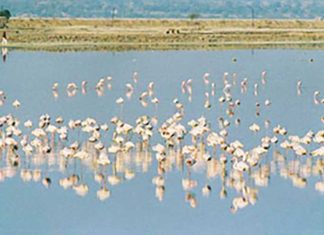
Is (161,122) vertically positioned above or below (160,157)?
above

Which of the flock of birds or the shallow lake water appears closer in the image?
the shallow lake water

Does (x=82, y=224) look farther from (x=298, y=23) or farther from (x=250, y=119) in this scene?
(x=298, y=23)

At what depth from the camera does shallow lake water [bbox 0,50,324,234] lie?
1744 centimetres

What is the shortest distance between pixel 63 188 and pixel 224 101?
1294 cm

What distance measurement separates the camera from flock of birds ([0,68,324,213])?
19.7 meters

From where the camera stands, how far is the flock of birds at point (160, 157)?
1969 cm

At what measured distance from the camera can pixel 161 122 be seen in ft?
88.9

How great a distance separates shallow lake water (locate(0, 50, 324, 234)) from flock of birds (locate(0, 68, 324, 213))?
0.11 metres

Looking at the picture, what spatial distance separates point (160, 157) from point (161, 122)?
667cm

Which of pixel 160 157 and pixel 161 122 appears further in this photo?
pixel 161 122

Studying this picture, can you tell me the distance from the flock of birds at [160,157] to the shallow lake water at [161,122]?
106mm

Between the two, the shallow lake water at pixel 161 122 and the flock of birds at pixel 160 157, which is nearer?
the shallow lake water at pixel 161 122

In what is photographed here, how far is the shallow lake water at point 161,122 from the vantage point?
17438mm

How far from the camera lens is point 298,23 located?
102m
